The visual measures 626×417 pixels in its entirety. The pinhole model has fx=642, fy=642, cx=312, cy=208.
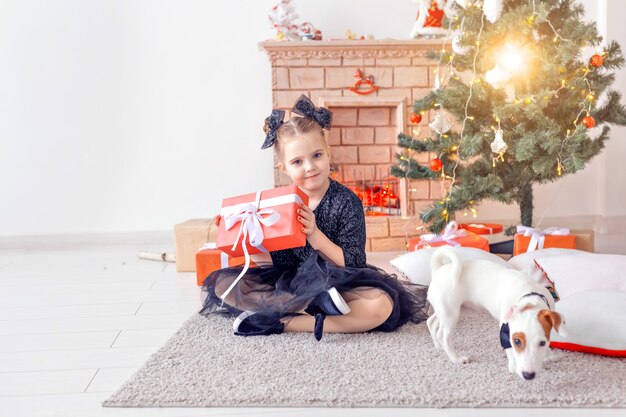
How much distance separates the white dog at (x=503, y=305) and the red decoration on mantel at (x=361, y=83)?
1.76m

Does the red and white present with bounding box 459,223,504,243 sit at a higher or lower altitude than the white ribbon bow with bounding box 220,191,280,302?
lower

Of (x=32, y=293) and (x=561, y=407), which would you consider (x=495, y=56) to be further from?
(x=32, y=293)

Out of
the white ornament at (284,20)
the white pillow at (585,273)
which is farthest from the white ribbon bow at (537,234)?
the white ornament at (284,20)

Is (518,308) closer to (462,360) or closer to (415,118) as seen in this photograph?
(462,360)

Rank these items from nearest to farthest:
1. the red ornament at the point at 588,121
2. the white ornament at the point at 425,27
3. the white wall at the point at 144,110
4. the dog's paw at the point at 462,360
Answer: the dog's paw at the point at 462,360
the red ornament at the point at 588,121
the white ornament at the point at 425,27
the white wall at the point at 144,110

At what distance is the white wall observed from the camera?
3.45m

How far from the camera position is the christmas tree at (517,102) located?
2.52m

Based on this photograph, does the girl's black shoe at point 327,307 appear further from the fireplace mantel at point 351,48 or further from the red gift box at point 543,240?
the fireplace mantel at point 351,48

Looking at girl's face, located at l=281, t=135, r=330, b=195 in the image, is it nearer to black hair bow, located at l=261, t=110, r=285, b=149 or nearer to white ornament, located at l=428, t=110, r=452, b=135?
black hair bow, located at l=261, t=110, r=285, b=149

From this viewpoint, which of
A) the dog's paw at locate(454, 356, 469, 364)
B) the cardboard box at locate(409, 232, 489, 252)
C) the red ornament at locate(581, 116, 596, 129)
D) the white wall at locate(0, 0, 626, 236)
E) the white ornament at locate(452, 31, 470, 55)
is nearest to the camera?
the dog's paw at locate(454, 356, 469, 364)

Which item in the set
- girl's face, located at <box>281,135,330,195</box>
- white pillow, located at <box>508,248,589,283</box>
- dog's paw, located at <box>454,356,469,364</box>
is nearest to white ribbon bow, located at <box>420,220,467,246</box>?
white pillow, located at <box>508,248,589,283</box>

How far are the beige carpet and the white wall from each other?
197 cm

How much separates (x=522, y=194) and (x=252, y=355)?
164 cm

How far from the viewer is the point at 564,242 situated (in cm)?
255
